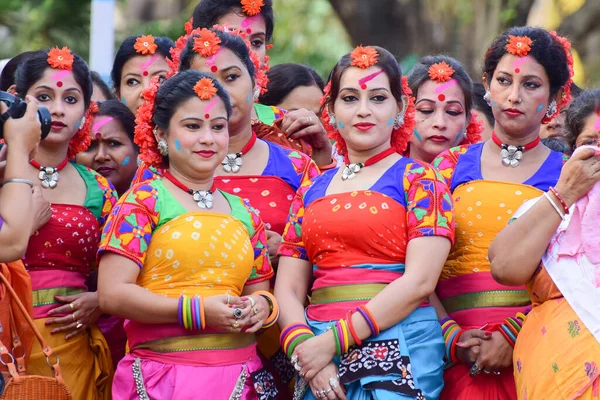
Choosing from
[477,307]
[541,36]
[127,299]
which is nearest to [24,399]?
[127,299]

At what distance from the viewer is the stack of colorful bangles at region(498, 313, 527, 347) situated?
Answer: 13.6 ft

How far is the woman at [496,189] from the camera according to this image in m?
4.27

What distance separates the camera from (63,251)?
4.70 m

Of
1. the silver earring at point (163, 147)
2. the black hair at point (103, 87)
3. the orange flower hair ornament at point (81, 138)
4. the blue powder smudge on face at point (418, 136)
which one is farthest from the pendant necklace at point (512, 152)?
the black hair at point (103, 87)

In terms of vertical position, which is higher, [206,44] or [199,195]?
[206,44]

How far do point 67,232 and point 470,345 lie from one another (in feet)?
6.25

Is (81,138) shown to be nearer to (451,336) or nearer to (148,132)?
(148,132)

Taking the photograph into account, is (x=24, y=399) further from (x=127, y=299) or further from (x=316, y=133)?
(x=316, y=133)

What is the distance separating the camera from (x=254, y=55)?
16.8ft

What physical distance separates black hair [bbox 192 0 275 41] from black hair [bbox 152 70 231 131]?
121 centimetres

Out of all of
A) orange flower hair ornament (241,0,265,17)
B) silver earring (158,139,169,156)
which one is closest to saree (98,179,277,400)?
silver earring (158,139,169,156)

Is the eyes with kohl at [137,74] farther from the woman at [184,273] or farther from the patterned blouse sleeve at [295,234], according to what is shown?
the patterned blouse sleeve at [295,234]

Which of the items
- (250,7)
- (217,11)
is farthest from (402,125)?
(217,11)

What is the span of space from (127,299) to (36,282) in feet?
2.63
